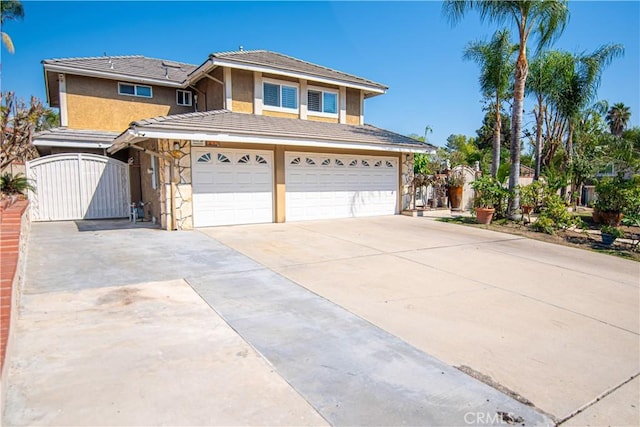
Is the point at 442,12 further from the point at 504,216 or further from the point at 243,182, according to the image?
the point at 243,182

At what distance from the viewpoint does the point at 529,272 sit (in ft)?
23.0

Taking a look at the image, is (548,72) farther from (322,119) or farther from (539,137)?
(322,119)

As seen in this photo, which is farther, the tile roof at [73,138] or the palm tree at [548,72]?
the palm tree at [548,72]

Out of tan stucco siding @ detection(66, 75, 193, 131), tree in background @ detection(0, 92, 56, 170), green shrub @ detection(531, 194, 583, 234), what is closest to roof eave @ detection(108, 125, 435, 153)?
tan stucco siding @ detection(66, 75, 193, 131)

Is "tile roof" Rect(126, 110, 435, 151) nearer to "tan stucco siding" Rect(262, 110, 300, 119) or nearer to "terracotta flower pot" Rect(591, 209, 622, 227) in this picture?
"tan stucco siding" Rect(262, 110, 300, 119)

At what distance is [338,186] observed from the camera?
1436 cm

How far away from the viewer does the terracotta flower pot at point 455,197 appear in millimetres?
18219

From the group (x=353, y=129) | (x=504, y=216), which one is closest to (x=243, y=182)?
(x=353, y=129)

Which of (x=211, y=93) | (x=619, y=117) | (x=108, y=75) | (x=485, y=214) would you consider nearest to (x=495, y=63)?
(x=485, y=214)

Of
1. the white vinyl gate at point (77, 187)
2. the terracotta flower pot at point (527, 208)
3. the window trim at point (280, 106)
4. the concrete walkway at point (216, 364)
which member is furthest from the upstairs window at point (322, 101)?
the concrete walkway at point (216, 364)

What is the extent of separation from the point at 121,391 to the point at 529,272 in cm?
693

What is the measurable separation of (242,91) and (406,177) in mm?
7692

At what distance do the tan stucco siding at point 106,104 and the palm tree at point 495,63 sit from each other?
14.6 metres

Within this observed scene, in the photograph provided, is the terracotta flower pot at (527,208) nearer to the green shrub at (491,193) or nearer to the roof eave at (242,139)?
the green shrub at (491,193)
